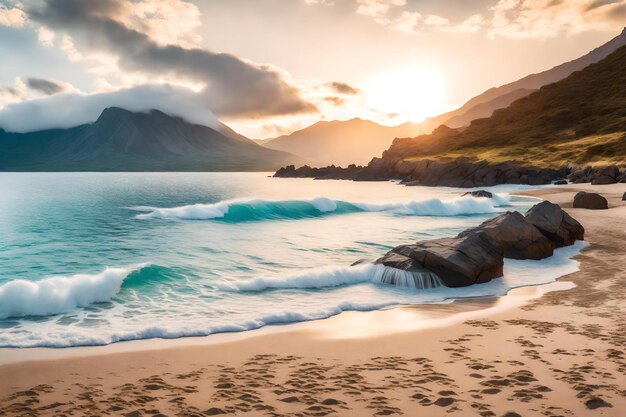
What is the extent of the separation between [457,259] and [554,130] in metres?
166

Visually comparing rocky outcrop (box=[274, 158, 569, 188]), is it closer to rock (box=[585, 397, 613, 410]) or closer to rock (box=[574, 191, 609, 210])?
rock (box=[574, 191, 609, 210])

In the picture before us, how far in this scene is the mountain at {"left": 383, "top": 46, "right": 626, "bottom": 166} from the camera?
118 metres

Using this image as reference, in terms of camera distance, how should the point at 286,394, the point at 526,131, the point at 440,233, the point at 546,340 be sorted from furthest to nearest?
the point at 526,131 < the point at 440,233 < the point at 546,340 < the point at 286,394

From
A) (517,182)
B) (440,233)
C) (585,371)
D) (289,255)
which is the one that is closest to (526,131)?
(517,182)

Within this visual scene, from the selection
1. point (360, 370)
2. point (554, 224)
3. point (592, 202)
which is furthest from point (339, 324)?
point (592, 202)

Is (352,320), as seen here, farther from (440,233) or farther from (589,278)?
(440,233)

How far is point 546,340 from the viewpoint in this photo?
948cm

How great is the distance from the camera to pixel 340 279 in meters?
16.3

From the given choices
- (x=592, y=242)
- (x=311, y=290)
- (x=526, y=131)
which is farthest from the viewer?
(x=526, y=131)

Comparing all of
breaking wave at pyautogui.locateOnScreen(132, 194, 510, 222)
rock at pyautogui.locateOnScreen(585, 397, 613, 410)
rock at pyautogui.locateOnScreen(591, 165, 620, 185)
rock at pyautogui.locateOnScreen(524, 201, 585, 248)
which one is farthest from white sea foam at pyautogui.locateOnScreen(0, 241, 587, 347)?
rock at pyautogui.locateOnScreen(591, 165, 620, 185)

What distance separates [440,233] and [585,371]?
2421 cm

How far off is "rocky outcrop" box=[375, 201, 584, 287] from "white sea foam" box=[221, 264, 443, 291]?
308mm

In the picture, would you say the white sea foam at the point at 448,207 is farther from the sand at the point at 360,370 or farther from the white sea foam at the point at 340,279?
the sand at the point at 360,370

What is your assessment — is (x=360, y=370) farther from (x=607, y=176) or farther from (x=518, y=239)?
(x=607, y=176)
